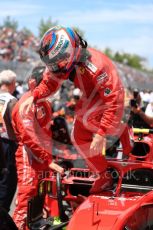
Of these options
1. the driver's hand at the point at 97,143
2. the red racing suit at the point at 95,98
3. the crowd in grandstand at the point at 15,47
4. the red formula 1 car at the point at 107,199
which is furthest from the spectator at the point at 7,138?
the crowd in grandstand at the point at 15,47

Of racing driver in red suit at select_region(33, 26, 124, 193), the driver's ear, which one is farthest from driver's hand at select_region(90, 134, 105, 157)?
the driver's ear

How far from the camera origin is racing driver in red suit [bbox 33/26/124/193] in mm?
4324

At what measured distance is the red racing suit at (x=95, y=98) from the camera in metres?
4.32

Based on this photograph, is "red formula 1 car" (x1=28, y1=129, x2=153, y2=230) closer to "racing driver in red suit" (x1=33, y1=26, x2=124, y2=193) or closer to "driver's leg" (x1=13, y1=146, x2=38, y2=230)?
"racing driver in red suit" (x1=33, y1=26, x2=124, y2=193)

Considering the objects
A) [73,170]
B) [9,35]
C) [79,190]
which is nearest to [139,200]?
[79,190]

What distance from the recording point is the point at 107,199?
417 centimetres

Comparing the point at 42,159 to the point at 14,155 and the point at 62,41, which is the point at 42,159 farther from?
the point at 62,41

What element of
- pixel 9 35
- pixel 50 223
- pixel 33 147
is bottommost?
pixel 50 223

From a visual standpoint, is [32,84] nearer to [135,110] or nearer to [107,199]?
[107,199]

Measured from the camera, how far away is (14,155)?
5594mm

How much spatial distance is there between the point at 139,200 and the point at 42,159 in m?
1.34

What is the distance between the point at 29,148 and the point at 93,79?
1.12 metres

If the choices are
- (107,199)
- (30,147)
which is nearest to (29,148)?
(30,147)

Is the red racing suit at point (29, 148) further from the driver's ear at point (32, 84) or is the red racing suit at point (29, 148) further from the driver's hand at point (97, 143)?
the driver's hand at point (97, 143)
